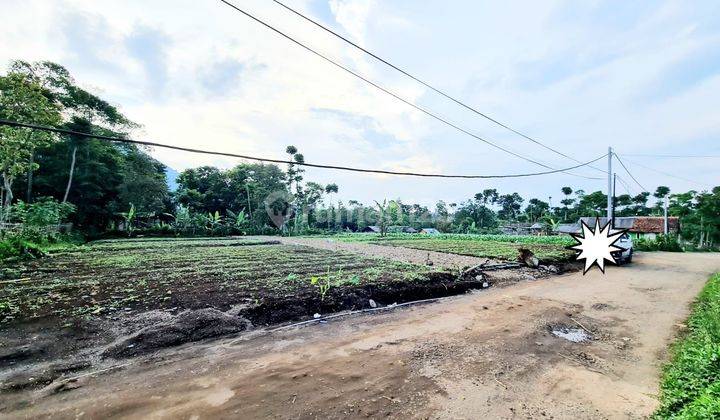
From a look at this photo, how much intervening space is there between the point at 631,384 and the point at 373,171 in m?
5.93

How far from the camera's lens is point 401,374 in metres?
4.10

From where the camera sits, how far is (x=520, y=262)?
13.9 meters

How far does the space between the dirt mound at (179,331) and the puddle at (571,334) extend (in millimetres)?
5826

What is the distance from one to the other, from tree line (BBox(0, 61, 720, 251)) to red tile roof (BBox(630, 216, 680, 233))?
2.01m

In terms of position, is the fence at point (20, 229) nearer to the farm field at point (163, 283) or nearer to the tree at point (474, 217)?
the farm field at point (163, 283)

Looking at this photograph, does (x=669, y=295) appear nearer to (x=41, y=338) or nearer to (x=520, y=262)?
(x=520, y=262)

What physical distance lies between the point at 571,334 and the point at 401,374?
3.80m

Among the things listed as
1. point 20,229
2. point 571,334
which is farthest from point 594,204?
point 20,229

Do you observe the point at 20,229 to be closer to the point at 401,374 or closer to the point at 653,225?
the point at 401,374

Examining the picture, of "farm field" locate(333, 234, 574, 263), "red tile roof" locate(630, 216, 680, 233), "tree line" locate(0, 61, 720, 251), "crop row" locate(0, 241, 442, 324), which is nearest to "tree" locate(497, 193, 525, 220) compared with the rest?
"tree line" locate(0, 61, 720, 251)

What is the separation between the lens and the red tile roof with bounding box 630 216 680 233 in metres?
38.6

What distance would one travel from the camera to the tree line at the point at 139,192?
17469mm

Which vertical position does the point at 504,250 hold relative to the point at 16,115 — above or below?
below

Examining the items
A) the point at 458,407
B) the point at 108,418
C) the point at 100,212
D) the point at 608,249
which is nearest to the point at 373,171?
the point at 608,249
